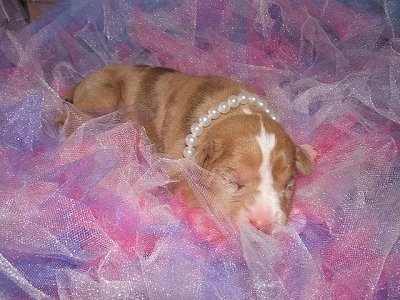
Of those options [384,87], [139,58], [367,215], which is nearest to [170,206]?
[367,215]

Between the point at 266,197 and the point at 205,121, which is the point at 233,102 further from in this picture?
the point at 266,197

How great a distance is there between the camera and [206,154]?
2.15 metres

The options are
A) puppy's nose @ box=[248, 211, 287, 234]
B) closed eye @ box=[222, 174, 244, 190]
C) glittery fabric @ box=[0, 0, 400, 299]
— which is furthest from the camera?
closed eye @ box=[222, 174, 244, 190]

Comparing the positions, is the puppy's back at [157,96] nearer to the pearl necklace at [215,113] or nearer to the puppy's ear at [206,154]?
the pearl necklace at [215,113]

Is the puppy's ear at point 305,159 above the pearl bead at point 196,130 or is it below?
below

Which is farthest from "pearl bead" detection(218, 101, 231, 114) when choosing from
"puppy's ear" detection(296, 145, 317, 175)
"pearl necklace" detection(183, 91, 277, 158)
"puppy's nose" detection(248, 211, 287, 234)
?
"puppy's nose" detection(248, 211, 287, 234)

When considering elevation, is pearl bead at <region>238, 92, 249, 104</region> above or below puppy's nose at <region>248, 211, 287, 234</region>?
above

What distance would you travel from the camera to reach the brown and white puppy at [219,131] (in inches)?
80.0

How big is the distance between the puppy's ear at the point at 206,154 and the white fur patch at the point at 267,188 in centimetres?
17

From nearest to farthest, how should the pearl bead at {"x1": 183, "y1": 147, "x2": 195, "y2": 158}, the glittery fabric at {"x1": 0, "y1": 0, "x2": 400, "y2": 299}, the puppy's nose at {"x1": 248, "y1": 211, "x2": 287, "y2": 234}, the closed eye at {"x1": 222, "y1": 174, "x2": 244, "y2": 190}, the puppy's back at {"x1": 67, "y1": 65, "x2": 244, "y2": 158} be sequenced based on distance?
1. the glittery fabric at {"x1": 0, "y1": 0, "x2": 400, "y2": 299}
2. the puppy's nose at {"x1": 248, "y1": 211, "x2": 287, "y2": 234}
3. the closed eye at {"x1": 222, "y1": 174, "x2": 244, "y2": 190}
4. the pearl bead at {"x1": 183, "y1": 147, "x2": 195, "y2": 158}
5. the puppy's back at {"x1": 67, "y1": 65, "x2": 244, "y2": 158}

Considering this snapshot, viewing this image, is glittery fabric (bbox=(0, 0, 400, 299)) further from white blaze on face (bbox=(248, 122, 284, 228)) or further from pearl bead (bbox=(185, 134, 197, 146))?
pearl bead (bbox=(185, 134, 197, 146))

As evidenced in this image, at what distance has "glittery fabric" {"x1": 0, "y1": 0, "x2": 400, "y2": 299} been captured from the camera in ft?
5.38

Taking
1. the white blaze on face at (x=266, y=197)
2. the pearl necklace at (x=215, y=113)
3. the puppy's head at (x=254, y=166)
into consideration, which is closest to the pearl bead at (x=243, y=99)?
the pearl necklace at (x=215, y=113)

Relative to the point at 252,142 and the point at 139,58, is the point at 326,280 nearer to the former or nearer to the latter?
the point at 252,142
